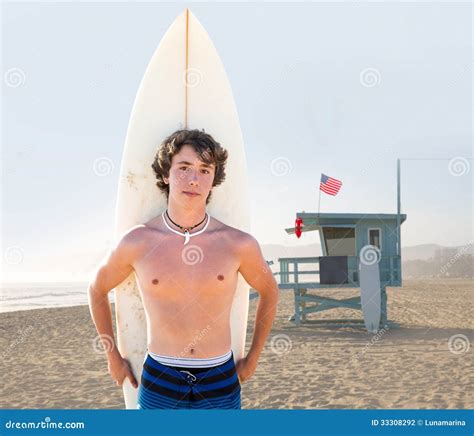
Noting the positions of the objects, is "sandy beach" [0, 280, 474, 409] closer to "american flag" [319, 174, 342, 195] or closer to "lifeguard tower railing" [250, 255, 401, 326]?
"lifeguard tower railing" [250, 255, 401, 326]

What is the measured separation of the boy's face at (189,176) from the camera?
2521 millimetres

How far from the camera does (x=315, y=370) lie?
7.47 m

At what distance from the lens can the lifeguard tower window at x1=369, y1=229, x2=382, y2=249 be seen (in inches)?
474

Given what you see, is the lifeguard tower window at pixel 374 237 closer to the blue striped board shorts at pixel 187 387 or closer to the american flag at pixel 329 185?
the american flag at pixel 329 185

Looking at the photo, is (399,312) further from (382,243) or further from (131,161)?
(131,161)

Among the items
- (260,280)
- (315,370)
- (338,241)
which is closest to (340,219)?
(338,241)

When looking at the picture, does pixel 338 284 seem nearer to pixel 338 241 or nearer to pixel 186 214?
pixel 338 241

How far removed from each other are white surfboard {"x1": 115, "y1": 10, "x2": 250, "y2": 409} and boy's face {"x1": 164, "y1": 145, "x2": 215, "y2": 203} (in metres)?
0.55

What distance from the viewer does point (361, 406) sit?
569 centimetres

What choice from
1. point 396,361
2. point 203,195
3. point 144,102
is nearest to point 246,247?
point 203,195

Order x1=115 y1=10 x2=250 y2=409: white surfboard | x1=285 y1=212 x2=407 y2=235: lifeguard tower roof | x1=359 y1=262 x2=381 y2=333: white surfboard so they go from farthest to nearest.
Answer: x1=285 y1=212 x2=407 y2=235: lifeguard tower roof
x1=359 y1=262 x2=381 y2=333: white surfboard
x1=115 y1=10 x2=250 y2=409: white surfboard

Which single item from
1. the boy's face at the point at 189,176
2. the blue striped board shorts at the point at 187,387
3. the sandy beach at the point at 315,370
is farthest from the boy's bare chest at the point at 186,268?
the sandy beach at the point at 315,370

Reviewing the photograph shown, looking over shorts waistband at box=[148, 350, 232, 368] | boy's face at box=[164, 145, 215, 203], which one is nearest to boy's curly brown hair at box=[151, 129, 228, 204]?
boy's face at box=[164, 145, 215, 203]

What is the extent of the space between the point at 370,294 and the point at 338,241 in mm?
1467
